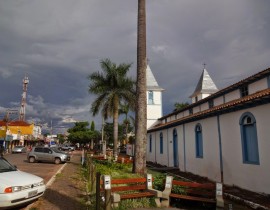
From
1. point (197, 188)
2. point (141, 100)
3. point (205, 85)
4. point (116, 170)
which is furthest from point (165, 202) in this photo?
point (205, 85)

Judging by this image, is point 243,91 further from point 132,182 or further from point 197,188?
point 132,182

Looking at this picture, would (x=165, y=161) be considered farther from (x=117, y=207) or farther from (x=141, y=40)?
(x=117, y=207)

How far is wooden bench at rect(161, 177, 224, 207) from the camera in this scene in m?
8.61

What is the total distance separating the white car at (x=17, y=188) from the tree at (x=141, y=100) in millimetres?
5753

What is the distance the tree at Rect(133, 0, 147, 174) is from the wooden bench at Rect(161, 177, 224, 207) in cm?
424

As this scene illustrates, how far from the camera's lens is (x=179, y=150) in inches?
847

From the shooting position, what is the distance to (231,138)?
13523mm

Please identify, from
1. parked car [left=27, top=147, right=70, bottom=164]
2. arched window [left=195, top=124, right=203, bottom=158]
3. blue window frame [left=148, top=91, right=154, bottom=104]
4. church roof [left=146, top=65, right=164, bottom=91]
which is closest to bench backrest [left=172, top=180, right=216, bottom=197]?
arched window [left=195, top=124, right=203, bottom=158]

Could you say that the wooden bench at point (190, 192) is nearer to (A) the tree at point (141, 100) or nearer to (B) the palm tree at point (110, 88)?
(A) the tree at point (141, 100)

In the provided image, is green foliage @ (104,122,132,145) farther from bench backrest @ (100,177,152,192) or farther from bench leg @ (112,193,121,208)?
bench leg @ (112,193,121,208)

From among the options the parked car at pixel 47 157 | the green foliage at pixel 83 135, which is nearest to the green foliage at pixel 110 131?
the green foliage at pixel 83 135

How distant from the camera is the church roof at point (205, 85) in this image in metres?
37.7

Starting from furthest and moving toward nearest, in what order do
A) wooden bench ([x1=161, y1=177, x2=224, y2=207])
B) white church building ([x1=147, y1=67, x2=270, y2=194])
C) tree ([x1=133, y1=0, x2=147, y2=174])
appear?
1. tree ([x1=133, y1=0, x2=147, y2=174])
2. white church building ([x1=147, y1=67, x2=270, y2=194])
3. wooden bench ([x1=161, y1=177, x2=224, y2=207])

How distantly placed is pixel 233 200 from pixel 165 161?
1532 cm
